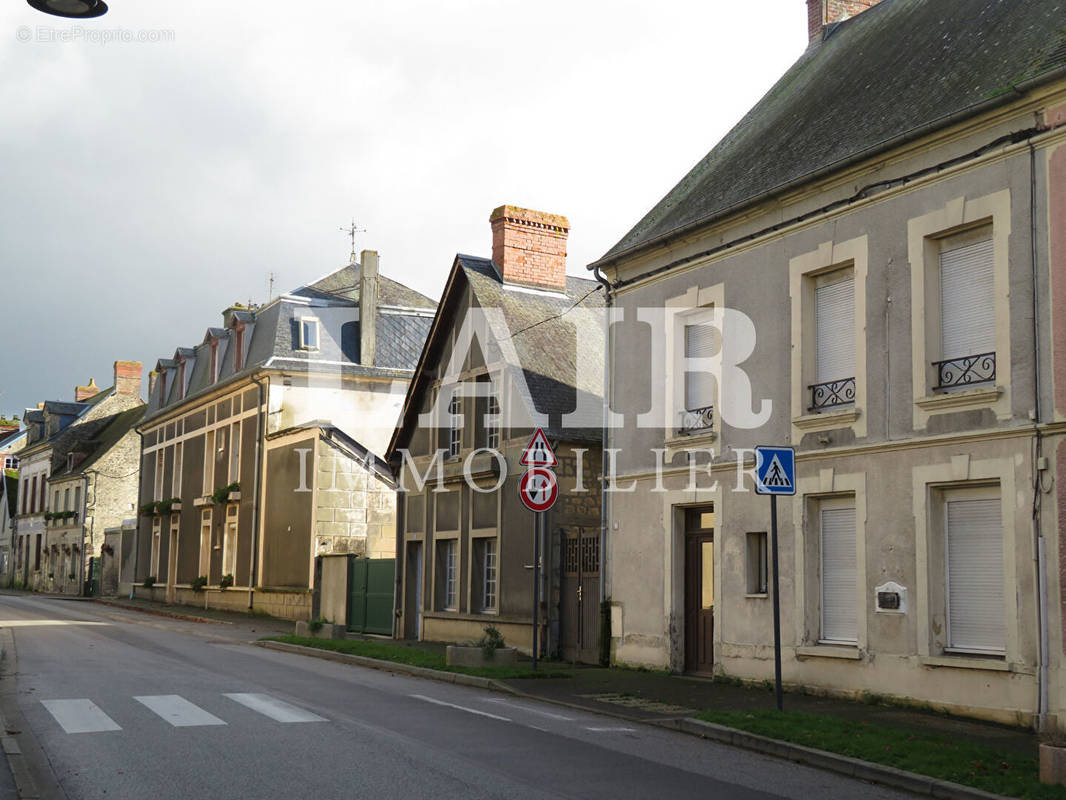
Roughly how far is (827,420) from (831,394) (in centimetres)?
40

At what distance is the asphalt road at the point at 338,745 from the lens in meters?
7.75

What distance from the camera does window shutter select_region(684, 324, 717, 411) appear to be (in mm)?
16125

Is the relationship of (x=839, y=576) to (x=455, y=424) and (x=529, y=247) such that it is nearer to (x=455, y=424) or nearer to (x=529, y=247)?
(x=455, y=424)

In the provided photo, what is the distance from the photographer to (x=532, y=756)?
9062mm

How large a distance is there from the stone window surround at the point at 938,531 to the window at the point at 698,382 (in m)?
4.12

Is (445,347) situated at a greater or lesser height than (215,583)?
greater

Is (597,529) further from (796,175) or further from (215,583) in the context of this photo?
(215,583)

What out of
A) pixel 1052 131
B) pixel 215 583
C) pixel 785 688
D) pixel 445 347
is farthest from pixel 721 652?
pixel 215 583

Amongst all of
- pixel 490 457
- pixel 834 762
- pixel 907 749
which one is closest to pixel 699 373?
pixel 490 457

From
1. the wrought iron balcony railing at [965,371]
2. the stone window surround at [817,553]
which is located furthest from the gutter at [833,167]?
the stone window surround at [817,553]

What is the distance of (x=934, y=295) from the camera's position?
12.5 meters

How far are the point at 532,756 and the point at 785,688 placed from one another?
231 inches

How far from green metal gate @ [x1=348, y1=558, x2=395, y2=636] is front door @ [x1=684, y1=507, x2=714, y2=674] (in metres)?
9.85

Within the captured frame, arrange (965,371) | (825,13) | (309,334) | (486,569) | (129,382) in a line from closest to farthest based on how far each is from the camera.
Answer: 1. (965,371)
2. (825,13)
3. (486,569)
4. (309,334)
5. (129,382)
